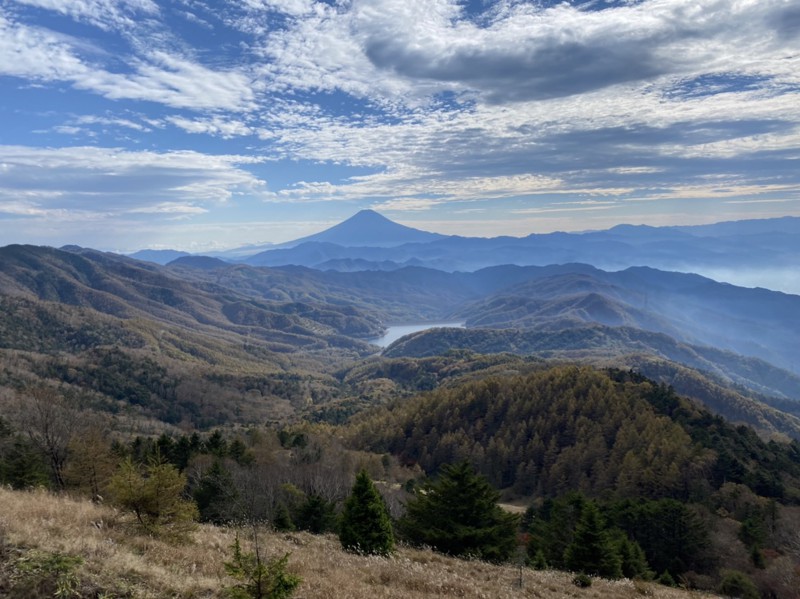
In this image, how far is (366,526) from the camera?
844 inches

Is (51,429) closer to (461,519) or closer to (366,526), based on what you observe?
(366,526)

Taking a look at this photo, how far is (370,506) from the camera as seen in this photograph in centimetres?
2152

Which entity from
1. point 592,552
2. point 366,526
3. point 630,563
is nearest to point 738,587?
point 630,563

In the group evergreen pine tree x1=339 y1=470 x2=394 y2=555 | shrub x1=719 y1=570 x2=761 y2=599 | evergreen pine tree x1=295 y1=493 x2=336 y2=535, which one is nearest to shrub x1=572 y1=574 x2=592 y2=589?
evergreen pine tree x1=339 y1=470 x2=394 y2=555

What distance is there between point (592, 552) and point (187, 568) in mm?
22550

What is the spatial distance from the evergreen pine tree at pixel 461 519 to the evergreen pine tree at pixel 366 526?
18.4ft

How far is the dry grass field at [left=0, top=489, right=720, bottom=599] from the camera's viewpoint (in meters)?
9.81

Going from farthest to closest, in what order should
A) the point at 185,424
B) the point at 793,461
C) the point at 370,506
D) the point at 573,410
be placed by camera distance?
the point at 185,424 < the point at 573,410 < the point at 793,461 < the point at 370,506

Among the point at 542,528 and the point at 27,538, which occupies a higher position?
the point at 27,538

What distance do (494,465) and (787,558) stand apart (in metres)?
64.1

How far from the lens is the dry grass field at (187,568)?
9812 mm

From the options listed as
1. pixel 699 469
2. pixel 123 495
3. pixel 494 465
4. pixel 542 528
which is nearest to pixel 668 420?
pixel 699 469

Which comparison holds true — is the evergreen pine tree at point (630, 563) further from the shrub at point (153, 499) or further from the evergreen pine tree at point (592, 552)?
the shrub at point (153, 499)

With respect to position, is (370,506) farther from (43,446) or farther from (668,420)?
(668,420)
